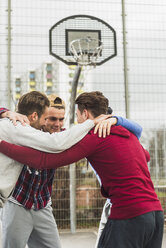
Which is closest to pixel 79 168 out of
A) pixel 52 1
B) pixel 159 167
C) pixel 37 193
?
pixel 159 167

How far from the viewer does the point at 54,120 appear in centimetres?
253

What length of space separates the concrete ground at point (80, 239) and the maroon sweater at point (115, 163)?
9.73 feet

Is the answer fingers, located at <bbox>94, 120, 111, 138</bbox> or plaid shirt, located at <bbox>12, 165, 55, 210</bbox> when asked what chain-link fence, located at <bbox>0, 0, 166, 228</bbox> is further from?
fingers, located at <bbox>94, 120, 111, 138</bbox>

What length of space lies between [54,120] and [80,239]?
2.82 m

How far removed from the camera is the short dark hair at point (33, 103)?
1.89 metres

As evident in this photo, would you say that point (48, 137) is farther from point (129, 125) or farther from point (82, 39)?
point (82, 39)

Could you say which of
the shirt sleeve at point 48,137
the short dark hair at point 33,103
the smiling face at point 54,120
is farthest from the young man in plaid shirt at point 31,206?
the smiling face at point 54,120

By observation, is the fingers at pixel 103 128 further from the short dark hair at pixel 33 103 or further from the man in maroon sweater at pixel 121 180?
the short dark hair at pixel 33 103

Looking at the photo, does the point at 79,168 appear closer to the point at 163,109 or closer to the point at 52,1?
the point at 163,109

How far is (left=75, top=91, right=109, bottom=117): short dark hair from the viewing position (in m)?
1.70

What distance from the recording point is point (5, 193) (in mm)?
1621

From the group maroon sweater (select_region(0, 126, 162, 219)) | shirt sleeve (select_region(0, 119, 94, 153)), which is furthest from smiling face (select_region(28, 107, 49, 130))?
maroon sweater (select_region(0, 126, 162, 219))

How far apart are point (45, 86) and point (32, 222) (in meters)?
3.72

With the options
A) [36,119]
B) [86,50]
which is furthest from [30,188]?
[86,50]
